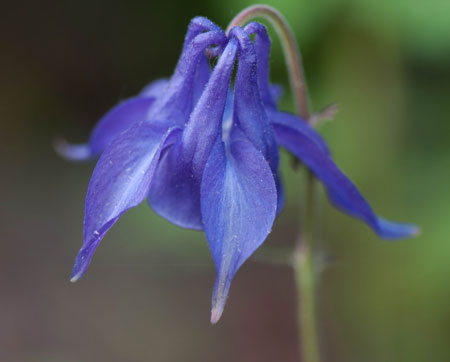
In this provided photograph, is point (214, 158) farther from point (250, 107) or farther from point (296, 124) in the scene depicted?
point (296, 124)

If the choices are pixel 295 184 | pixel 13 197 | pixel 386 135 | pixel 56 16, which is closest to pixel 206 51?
pixel 386 135

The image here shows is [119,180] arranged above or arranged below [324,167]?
above

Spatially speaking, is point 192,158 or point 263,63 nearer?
point 192,158

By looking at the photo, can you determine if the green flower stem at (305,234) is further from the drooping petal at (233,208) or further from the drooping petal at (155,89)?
the drooping petal at (233,208)

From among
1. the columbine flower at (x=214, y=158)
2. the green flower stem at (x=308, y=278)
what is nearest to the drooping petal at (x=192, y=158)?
the columbine flower at (x=214, y=158)

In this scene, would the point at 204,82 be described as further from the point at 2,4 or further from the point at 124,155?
the point at 2,4

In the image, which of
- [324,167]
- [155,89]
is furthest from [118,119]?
[324,167]

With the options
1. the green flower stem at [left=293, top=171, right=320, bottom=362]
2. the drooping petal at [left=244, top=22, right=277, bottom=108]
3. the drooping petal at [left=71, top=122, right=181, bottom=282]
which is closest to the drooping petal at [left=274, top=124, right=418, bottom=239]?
the drooping petal at [left=244, top=22, right=277, bottom=108]
